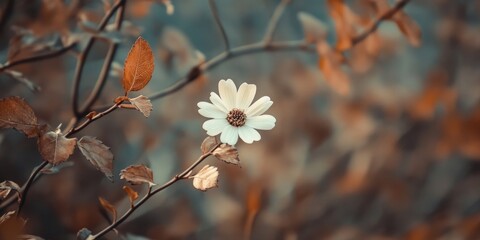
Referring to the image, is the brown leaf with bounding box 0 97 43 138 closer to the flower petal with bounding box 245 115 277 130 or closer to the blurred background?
the flower petal with bounding box 245 115 277 130

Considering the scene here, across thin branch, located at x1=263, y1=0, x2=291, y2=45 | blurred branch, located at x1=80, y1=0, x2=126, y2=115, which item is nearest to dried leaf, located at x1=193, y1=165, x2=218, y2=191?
blurred branch, located at x1=80, y1=0, x2=126, y2=115

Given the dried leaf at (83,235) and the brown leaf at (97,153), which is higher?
the brown leaf at (97,153)

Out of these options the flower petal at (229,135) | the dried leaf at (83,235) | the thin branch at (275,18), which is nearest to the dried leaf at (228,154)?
the flower petal at (229,135)

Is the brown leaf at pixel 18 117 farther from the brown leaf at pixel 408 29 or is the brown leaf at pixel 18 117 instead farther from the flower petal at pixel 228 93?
the brown leaf at pixel 408 29

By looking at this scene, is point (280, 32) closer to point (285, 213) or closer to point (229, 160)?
point (285, 213)

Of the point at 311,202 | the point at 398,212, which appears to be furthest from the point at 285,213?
the point at 398,212

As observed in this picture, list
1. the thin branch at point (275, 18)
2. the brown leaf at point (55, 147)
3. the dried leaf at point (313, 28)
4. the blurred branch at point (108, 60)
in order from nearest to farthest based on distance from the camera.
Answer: the brown leaf at point (55, 147), the blurred branch at point (108, 60), the dried leaf at point (313, 28), the thin branch at point (275, 18)
